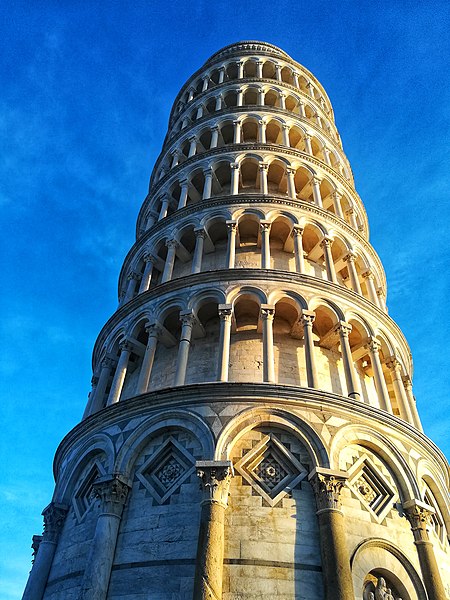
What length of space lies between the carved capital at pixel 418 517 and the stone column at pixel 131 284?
1230 cm

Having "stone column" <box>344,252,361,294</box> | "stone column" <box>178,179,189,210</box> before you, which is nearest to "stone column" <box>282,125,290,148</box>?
"stone column" <box>178,179,189,210</box>

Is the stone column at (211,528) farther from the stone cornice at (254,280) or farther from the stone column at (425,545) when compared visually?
the stone cornice at (254,280)

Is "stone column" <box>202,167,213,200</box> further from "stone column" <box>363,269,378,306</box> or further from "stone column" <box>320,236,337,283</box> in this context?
"stone column" <box>363,269,378,306</box>

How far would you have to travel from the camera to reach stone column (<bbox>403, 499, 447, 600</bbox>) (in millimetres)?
11102

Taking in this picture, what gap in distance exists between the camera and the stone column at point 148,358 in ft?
47.5

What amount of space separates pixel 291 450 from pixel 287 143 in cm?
1540

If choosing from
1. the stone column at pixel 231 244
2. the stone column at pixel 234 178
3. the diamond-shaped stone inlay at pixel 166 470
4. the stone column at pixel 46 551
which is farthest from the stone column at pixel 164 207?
the stone column at pixel 46 551

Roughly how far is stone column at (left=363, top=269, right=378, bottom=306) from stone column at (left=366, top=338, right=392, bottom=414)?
322 cm

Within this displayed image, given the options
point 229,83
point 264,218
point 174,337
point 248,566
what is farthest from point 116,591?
point 229,83

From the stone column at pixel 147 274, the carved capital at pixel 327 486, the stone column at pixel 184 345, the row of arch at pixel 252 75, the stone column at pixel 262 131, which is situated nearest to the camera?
the carved capital at pixel 327 486

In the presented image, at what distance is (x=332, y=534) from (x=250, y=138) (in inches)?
766

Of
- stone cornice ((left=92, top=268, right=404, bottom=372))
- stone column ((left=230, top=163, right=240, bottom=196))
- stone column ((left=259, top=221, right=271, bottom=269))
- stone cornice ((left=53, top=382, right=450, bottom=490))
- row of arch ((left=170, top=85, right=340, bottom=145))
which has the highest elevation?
row of arch ((left=170, top=85, right=340, bottom=145))

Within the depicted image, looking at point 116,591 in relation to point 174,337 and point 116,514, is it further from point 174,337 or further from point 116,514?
point 174,337

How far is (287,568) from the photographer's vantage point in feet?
33.7
